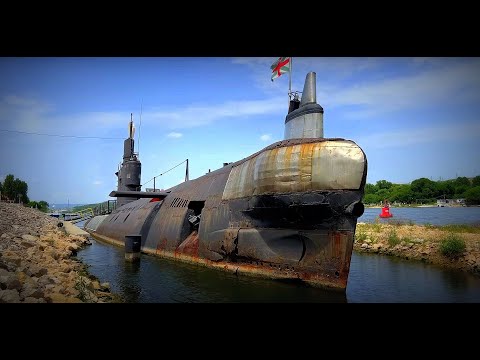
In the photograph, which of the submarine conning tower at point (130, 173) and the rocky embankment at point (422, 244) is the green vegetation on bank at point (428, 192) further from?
the submarine conning tower at point (130, 173)

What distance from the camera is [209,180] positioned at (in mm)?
18078

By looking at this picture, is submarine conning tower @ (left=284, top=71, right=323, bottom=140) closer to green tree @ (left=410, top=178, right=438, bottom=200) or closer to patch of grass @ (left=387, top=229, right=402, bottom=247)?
patch of grass @ (left=387, top=229, right=402, bottom=247)

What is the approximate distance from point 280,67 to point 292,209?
303 inches

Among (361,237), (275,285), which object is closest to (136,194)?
(275,285)

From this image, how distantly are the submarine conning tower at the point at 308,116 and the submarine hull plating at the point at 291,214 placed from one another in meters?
1.14

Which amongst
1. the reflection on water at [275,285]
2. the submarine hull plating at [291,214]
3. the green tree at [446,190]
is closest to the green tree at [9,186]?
the reflection on water at [275,285]

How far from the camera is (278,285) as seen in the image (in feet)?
35.7

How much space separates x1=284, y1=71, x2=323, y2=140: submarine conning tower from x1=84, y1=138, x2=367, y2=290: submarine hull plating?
1.14m

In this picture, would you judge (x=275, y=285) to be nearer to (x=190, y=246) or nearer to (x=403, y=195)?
(x=190, y=246)
